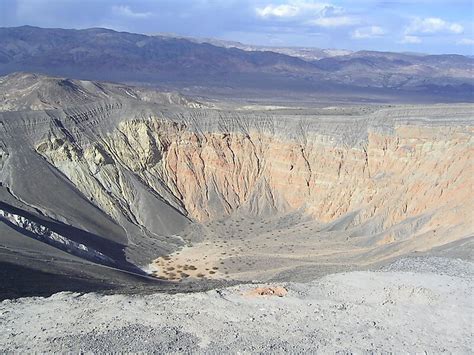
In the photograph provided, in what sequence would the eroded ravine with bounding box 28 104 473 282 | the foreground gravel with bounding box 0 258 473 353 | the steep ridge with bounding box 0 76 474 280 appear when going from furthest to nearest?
the steep ridge with bounding box 0 76 474 280 → the eroded ravine with bounding box 28 104 473 282 → the foreground gravel with bounding box 0 258 473 353

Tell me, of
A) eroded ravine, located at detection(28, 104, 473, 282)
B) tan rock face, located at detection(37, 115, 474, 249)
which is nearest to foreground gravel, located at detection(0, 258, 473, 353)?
eroded ravine, located at detection(28, 104, 473, 282)

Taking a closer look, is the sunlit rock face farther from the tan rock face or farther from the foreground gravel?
the foreground gravel

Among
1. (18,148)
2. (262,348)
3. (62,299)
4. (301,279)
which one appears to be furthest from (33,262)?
(18,148)

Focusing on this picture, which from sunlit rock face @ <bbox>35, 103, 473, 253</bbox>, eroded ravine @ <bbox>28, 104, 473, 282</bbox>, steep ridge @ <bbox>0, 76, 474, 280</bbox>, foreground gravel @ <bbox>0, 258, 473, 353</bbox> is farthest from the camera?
sunlit rock face @ <bbox>35, 103, 473, 253</bbox>

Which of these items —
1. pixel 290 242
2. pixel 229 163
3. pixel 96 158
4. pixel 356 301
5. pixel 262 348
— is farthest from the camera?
pixel 229 163

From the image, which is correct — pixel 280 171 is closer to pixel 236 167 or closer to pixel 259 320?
pixel 236 167

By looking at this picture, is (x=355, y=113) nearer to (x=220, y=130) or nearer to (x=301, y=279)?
(x=220, y=130)

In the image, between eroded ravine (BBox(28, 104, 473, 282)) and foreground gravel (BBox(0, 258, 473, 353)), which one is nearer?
foreground gravel (BBox(0, 258, 473, 353))
